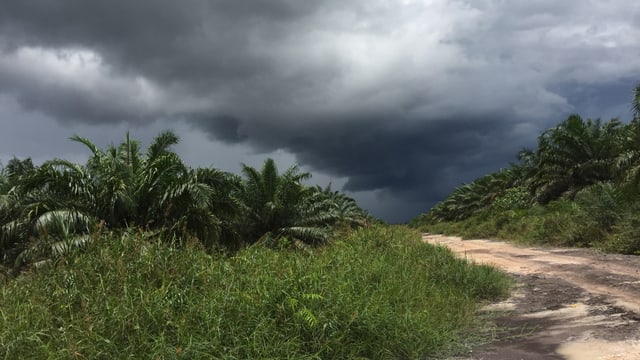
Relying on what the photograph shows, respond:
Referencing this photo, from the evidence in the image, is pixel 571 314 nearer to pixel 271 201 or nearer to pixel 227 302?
pixel 227 302

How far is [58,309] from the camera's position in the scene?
16.9 ft

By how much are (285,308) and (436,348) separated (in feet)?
5.80

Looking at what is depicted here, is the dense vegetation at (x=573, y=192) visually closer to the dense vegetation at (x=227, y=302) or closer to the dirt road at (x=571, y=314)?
the dirt road at (x=571, y=314)

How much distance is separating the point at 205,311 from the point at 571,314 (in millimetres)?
5172

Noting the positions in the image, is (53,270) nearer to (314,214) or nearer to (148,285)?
(148,285)

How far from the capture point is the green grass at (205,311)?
4.58 m

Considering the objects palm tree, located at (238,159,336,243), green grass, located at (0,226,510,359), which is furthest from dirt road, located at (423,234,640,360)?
palm tree, located at (238,159,336,243)

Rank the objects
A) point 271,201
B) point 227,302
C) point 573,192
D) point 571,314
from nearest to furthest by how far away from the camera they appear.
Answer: point 227,302 < point 571,314 < point 271,201 < point 573,192

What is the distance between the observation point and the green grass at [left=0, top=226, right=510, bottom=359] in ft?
15.0

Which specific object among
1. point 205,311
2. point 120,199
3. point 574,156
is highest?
point 574,156

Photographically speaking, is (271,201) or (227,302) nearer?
(227,302)

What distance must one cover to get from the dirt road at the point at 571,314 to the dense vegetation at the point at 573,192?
4.67 meters

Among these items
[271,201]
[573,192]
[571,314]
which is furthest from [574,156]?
[571,314]

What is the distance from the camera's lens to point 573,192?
29859mm
